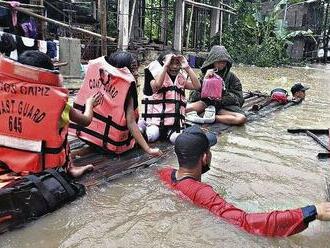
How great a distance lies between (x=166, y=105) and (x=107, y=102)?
1021 millimetres

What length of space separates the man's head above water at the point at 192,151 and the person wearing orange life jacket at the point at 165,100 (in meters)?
1.83

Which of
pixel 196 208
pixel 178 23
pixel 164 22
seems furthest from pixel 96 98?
pixel 164 22

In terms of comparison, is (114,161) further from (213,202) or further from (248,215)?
(248,215)

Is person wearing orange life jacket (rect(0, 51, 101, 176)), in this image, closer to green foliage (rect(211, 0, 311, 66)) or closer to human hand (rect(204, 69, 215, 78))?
human hand (rect(204, 69, 215, 78))

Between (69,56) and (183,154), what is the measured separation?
7.81 meters

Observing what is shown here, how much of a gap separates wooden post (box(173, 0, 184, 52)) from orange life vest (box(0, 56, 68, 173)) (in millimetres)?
14536

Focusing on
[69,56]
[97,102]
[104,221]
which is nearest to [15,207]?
[104,221]

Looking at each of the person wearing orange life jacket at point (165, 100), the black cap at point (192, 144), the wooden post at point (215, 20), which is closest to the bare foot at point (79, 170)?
the black cap at point (192, 144)

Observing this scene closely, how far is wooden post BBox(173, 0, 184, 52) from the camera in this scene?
56.5 ft

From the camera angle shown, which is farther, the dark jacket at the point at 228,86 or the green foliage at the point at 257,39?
the green foliage at the point at 257,39

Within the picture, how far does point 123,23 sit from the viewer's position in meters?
13.2

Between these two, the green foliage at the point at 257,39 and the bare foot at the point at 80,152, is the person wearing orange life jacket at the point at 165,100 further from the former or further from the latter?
the green foliage at the point at 257,39

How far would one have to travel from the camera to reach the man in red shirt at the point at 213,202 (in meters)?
2.65

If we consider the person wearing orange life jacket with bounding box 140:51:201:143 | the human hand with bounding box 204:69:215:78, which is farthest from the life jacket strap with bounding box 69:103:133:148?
the human hand with bounding box 204:69:215:78
